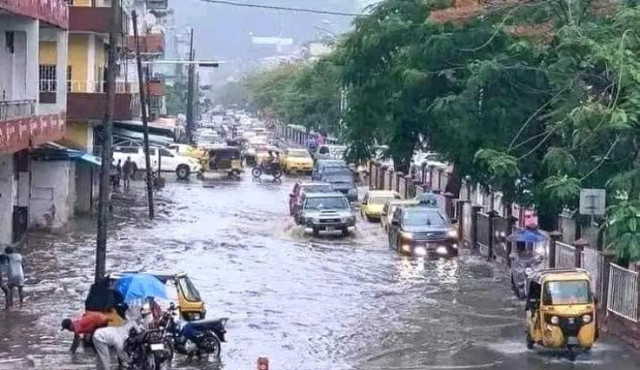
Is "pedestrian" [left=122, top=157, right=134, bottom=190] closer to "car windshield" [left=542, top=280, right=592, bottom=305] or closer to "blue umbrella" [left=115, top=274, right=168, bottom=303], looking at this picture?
"blue umbrella" [left=115, top=274, right=168, bottom=303]

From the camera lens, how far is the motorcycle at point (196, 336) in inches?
922

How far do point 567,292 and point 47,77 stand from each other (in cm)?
3201

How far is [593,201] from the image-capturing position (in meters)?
29.3

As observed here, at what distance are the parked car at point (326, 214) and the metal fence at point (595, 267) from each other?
17.3 m

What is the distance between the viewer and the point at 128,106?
56.1 m

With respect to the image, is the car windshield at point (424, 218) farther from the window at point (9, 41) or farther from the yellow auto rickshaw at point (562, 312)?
the yellow auto rickshaw at point (562, 312)

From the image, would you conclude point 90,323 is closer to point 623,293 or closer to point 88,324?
point 88,324

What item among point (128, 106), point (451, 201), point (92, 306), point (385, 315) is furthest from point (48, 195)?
point (92, 306)

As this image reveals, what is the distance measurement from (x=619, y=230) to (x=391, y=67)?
27936 mm

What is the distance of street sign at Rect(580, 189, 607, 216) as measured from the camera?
95.5 feet

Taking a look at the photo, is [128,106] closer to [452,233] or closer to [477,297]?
[452,233]

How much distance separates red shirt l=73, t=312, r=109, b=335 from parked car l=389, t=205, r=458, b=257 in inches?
715

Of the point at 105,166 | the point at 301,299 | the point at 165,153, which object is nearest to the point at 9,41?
the point at 105,166

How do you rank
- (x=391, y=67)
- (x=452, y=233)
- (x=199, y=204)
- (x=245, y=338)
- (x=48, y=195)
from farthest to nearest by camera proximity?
(x=199, y=204), (x=391, y=67), (x=48, y=195), (x=452, y=233), (x=245, y=338)
